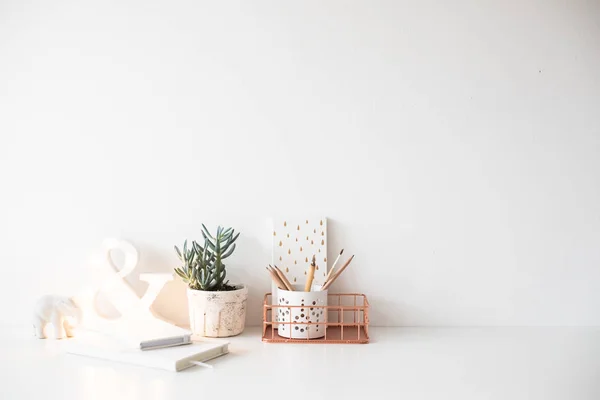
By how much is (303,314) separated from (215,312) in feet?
0.59

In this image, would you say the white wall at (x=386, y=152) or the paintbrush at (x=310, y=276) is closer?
the paintbrush at (x=310, y=276)

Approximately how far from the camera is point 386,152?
1362 mm

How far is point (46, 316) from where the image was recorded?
4.06 feet

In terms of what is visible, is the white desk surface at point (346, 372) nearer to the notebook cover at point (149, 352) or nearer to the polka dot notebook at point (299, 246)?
the notebook cover at point (149, 352)

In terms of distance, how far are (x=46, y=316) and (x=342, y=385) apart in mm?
A: 660

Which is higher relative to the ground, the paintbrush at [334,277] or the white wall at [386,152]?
the white wall at [386,152]

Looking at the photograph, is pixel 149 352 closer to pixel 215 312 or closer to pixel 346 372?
pixel 215 312

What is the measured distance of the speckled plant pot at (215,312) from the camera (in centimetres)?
123

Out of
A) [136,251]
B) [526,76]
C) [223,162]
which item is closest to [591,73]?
[526,76]

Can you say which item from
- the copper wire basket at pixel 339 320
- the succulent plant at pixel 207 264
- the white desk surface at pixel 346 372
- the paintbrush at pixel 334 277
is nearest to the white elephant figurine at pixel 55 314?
the white desk surface at pixel 346 372

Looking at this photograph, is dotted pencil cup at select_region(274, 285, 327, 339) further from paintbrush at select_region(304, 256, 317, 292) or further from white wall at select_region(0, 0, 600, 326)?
white wall at select_region(0, 0, 600, 326)

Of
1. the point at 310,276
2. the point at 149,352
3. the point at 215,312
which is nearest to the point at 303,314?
the point at 310,276

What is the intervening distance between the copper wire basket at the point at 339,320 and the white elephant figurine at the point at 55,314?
40 cm

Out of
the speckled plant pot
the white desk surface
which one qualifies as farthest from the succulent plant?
the white desk surface
